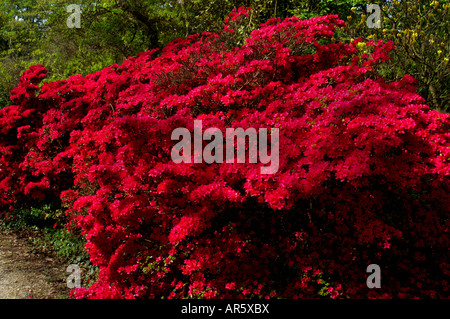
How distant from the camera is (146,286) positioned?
11.7 feet

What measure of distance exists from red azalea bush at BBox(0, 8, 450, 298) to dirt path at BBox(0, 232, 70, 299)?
0.98 m

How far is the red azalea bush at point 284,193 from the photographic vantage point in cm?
301

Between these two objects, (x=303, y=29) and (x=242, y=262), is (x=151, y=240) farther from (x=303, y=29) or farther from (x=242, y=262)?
(x=303, y=29)

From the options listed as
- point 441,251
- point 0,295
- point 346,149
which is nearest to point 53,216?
point 0,295

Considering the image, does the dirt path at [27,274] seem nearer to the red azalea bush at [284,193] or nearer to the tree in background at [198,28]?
the red azalea bush at [284,193]

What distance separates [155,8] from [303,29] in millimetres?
7260

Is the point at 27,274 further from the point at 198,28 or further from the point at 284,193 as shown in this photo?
the point at 198,28

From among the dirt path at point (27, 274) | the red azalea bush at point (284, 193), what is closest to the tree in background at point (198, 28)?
the red azalea bush at point (284, 193)

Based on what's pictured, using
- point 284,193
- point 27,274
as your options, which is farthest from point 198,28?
point 284,193

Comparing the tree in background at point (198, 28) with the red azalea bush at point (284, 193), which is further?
the tree in background at point (198, 28)

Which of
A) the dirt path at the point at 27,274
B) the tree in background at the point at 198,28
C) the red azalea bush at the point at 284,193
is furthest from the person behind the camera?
the tree in background at the point at 198,28

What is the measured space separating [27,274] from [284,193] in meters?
3.89

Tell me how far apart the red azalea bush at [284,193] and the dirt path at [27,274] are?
0.98m

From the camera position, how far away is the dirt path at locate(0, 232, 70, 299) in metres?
4.10
